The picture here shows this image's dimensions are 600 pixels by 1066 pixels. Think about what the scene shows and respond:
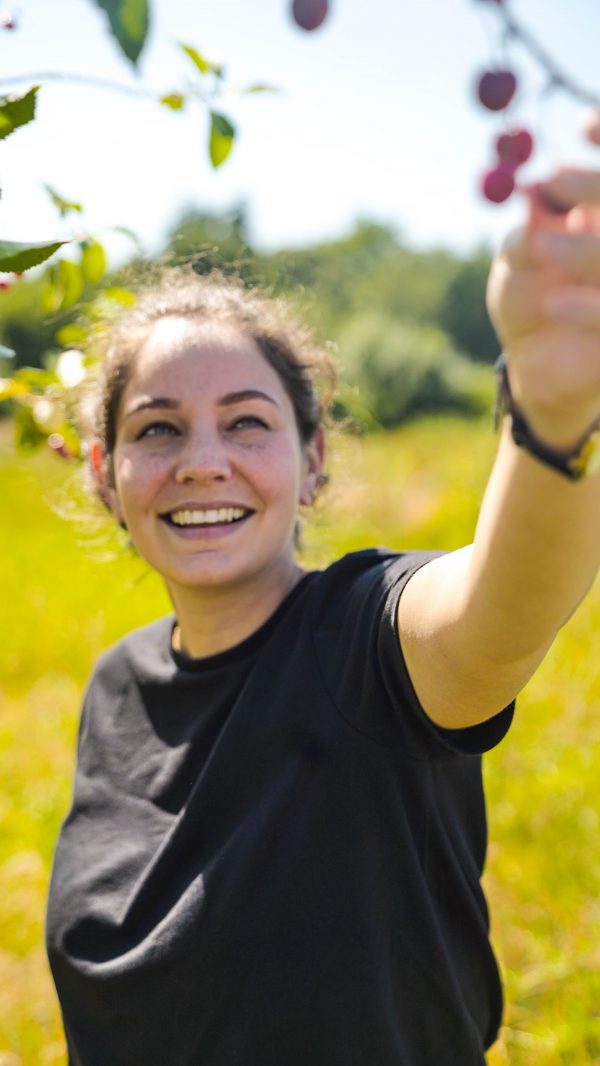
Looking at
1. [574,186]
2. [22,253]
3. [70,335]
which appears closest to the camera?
[574,186]

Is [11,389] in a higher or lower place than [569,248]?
lower

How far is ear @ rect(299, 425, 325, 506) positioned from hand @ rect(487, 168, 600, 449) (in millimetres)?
916

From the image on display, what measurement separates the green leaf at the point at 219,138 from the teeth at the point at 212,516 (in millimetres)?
451

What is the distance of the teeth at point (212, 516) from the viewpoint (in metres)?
1.35

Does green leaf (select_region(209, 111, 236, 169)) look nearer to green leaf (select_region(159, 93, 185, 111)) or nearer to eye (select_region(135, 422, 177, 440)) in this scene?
green leaf (select_region(159, 93, 185, 111))

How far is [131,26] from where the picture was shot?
2.36 ft

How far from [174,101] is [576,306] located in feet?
2.59

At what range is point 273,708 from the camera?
1158 millimetres

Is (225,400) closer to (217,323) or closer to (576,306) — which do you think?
(217,323)

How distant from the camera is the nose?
4.33ft

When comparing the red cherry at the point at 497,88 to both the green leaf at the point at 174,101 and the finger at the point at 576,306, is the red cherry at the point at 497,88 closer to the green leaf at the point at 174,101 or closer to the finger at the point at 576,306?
the finger at the point at 576,306

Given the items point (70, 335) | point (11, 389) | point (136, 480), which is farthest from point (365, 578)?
point (70, 335)

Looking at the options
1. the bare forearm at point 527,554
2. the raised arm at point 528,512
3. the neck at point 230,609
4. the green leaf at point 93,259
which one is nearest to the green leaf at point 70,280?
the green leaf at point 93,259

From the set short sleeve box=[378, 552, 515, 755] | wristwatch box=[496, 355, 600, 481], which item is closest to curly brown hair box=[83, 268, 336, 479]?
short sleeve box=[378, 552, 515, 755]
